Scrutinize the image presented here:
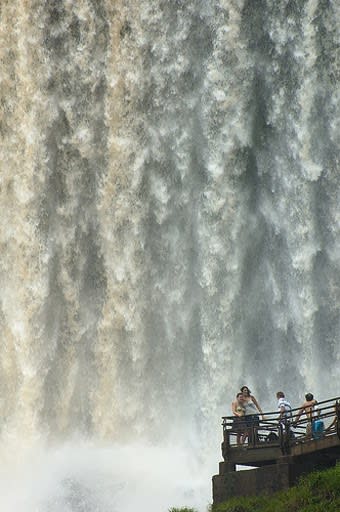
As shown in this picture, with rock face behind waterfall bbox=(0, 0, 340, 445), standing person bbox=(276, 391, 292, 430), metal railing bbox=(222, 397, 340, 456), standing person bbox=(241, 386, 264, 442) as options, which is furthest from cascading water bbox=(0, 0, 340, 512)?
standing person bbox=(276, 391, 292, 430)

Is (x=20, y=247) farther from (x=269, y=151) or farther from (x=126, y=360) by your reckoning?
(x=269, y=151)

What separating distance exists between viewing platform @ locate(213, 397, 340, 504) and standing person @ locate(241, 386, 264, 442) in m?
0.04

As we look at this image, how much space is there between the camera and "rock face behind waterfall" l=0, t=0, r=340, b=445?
52594 millimetres

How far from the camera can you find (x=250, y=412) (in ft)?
138

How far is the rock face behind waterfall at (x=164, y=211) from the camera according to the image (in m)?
52.6

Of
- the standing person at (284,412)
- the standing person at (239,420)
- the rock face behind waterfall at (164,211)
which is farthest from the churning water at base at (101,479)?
the standing person at (284,412)

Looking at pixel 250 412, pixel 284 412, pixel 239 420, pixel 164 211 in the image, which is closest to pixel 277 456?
pixel 284 412

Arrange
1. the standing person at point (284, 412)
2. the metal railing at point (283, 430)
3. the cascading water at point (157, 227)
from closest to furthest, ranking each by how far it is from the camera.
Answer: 1. the metal railing at point (283, 430)
2. the standing person at point (284, 412)
3. the cascading water at point (157, 227)

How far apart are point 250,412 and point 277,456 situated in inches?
88.3

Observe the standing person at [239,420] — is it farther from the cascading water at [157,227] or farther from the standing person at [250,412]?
the cascading water at [157,227]

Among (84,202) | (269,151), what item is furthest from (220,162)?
(84,202)

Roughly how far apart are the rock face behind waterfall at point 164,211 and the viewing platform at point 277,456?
1085cm

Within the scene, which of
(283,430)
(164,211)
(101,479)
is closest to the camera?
(283,430)

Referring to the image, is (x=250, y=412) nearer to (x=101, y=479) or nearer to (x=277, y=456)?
(x=277, y=456)
